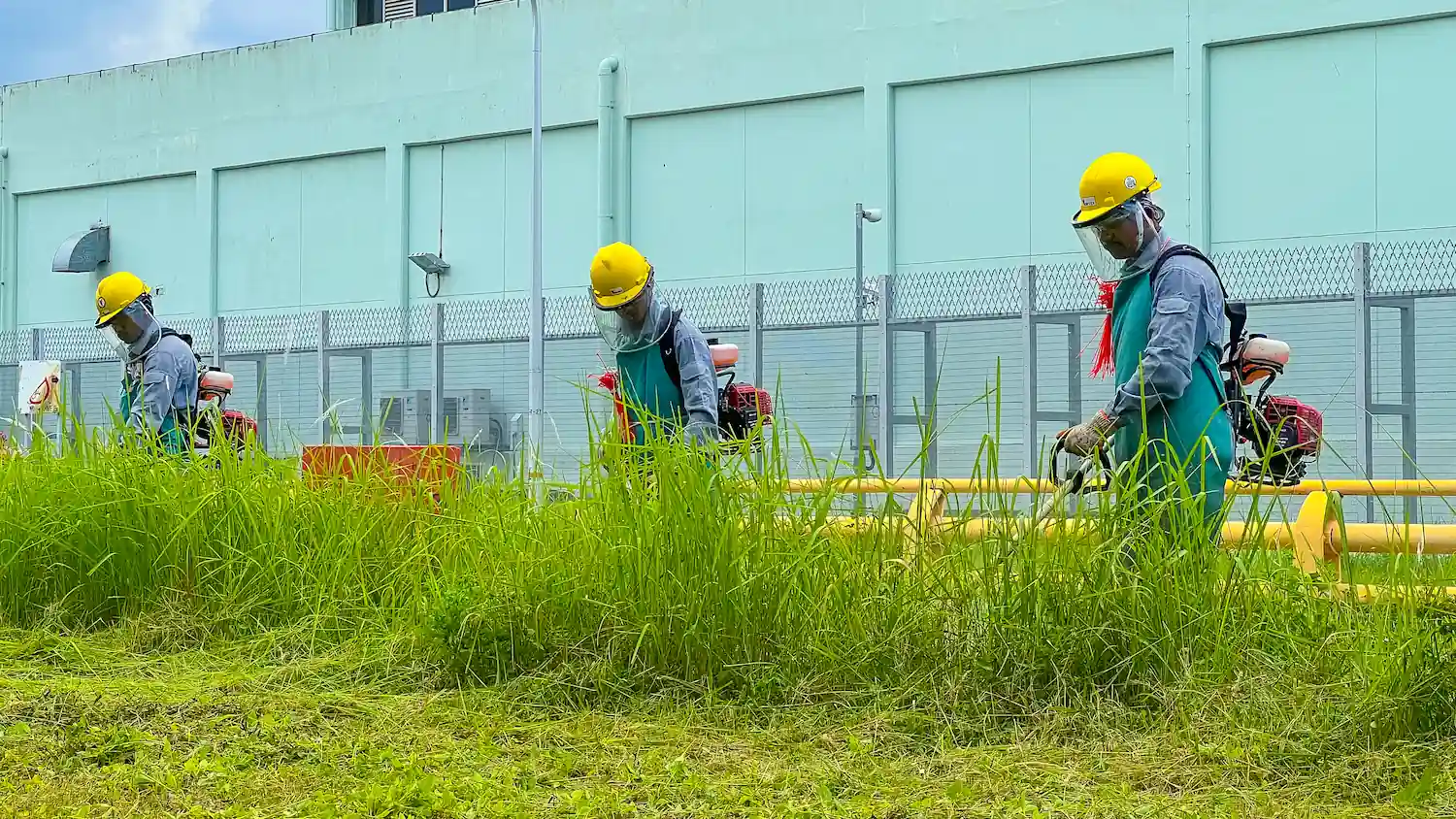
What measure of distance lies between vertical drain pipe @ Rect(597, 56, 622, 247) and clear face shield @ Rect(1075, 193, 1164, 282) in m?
17.7

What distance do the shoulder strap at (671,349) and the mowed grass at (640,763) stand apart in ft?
6.22

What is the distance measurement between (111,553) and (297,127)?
21.4 m

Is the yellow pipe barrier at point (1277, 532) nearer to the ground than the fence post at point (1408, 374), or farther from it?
nearer to the ground

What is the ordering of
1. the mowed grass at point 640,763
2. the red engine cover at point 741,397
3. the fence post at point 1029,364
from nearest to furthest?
the mowed grass at point 640,763, the red engine cover at point 741,397, the fence post at point 1029,364

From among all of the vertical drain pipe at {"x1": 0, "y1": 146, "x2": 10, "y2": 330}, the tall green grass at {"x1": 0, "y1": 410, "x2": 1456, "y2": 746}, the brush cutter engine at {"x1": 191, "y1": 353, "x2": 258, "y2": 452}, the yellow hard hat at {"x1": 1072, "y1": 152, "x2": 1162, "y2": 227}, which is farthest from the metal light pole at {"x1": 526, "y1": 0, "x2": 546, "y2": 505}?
the vertical drain pipe at {"x1": 0, "y1": 146, "x2": 10, "y2": 330}

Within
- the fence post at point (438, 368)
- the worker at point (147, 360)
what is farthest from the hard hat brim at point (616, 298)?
the fence post at point (438, 368)

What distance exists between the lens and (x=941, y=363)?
1066cm

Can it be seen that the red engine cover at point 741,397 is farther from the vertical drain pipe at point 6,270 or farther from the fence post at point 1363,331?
the vertical drain pipe at point 6,270

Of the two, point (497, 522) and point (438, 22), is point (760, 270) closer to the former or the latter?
point (438, 22)

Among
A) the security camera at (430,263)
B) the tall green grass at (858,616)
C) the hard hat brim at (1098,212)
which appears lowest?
the tall green grass at (858,616)

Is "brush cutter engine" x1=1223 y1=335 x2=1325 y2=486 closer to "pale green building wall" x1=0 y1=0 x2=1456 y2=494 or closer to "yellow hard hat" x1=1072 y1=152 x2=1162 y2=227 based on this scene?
"yellow hard hat" x1=1072 y1=152 x2=1162 y2=227

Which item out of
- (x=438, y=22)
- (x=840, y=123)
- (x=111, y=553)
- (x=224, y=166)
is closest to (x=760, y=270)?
(x=840, y=123)

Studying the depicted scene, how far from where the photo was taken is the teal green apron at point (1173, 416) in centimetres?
519

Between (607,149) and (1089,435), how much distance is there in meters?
18.5
